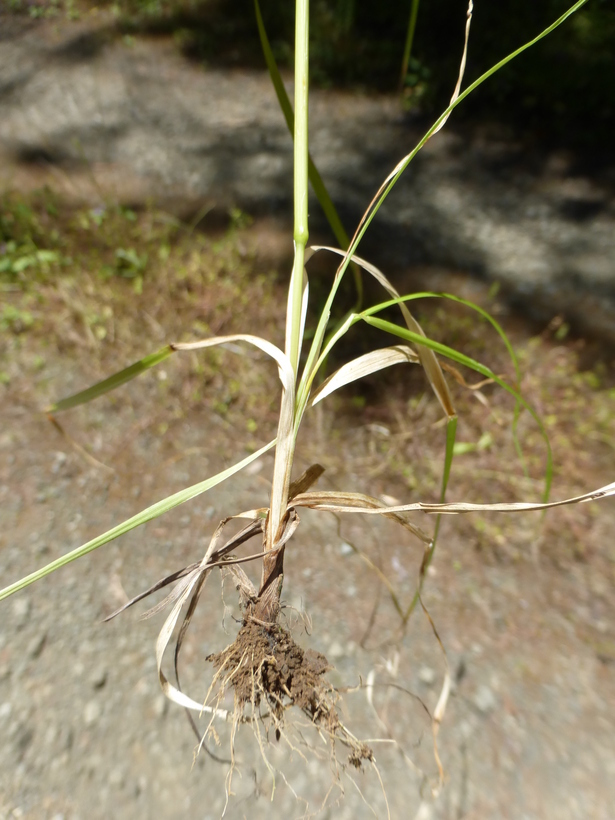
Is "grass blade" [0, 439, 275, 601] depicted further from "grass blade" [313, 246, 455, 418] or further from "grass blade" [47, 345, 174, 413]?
"grass blade" [313, 246, 455, 418]

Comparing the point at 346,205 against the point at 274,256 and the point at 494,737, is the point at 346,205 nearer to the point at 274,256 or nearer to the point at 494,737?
the point at 274,256

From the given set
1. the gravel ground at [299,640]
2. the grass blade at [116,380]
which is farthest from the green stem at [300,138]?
the gravel ground at [299,640]

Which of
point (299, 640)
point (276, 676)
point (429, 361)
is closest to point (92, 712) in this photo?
point (299, 640)

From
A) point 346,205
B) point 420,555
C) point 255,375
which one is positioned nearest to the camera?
point 420,555

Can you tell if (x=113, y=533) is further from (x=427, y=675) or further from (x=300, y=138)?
(x=427, y=675)

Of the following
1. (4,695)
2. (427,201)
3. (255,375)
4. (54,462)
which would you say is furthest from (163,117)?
(4,695)

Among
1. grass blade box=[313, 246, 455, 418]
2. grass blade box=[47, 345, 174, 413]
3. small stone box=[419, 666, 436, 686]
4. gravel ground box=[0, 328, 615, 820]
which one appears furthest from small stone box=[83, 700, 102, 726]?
grass blade box=[313, 246, 455, 418]
